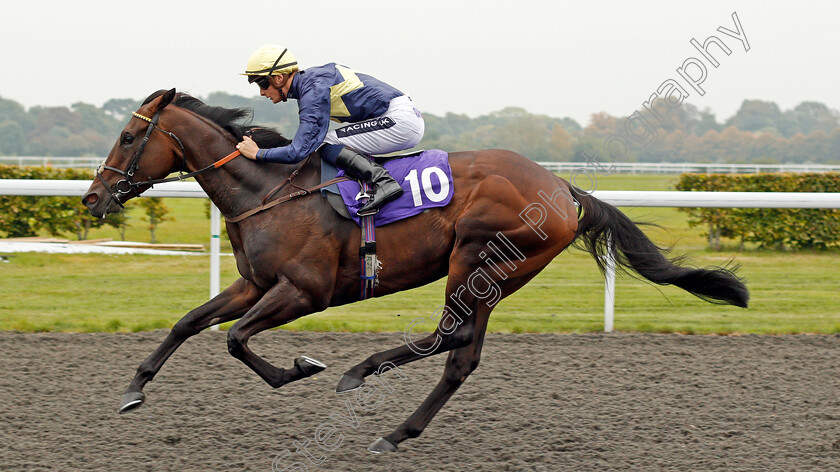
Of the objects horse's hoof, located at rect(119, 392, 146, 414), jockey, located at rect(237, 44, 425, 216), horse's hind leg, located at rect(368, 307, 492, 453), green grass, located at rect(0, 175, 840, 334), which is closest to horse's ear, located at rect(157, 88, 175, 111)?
jockey, located at rect(237, 44, 425, 216)

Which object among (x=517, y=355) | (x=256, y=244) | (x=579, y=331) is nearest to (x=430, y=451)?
(x=256, y=244)

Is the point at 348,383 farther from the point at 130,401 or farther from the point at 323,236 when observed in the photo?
the point at 130,401

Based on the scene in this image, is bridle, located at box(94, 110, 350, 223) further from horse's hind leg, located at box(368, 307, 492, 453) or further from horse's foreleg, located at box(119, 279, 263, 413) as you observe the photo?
horse's hind leg, located at box(368, 307, 492, 453)

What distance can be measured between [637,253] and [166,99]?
2.40 metres

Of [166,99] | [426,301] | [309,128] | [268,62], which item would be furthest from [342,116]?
[426,301]

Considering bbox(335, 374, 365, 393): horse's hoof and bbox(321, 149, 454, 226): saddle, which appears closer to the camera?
bbox(335, 374, 365, 393): horse's hoof

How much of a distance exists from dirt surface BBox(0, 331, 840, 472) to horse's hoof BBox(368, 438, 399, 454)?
1.6 inches

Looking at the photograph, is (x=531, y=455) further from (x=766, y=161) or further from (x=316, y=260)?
(x=766, y=161)

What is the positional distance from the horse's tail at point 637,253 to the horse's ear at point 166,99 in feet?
6.52

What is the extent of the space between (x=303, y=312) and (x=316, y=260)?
0.77 feet

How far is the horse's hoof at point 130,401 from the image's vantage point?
136 inches

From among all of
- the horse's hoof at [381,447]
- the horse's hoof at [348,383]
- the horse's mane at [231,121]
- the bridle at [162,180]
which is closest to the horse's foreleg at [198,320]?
the bridle at [162,180]

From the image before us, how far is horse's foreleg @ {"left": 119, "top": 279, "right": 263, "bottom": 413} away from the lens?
3.55 meters

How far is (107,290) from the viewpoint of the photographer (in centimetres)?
→ 717
